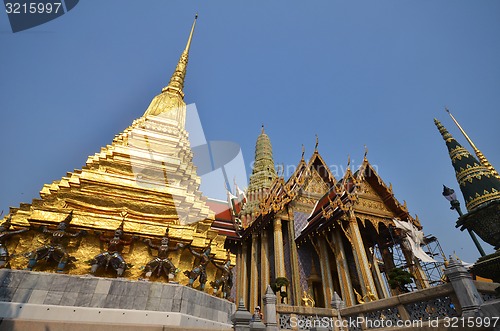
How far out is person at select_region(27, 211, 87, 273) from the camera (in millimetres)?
5160

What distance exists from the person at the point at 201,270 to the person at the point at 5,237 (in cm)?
336

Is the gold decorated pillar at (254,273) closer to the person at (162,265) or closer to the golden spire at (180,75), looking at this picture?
the person at (162,265)

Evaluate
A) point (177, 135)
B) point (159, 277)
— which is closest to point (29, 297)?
point (159, 277)

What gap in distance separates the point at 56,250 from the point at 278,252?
302 inches

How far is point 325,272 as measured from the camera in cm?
1098

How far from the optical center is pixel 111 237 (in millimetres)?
5945

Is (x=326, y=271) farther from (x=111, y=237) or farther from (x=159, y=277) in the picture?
(x=111, y=237)

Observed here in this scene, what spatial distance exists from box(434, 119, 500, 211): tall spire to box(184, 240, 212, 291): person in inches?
199

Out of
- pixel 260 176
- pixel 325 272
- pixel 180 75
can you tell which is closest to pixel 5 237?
pixel 325 272

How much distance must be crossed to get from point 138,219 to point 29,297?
2541mm

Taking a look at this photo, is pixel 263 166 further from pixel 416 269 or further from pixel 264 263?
pixel 416 269

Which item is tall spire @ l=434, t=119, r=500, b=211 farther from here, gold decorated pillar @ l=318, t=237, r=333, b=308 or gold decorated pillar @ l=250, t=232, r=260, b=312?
gold decorated pillar @ l=250, t=232, r=260, b=312

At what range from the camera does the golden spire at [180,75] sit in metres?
14.5

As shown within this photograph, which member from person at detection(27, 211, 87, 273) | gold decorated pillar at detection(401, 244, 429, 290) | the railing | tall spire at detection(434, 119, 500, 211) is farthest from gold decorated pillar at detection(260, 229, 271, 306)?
tall spire at detection(434, 119, 500, 211)
